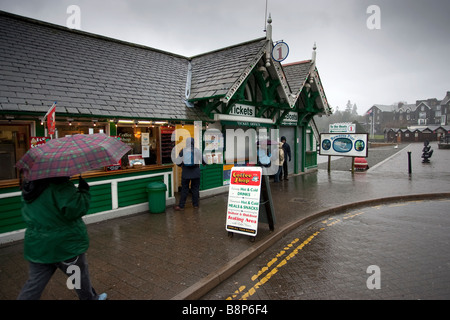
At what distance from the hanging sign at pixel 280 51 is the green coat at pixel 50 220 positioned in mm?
9455

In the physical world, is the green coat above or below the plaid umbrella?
below

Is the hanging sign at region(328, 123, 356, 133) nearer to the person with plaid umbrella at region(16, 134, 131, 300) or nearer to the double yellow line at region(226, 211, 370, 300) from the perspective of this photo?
the double yellow line at region(226, 211, 370, 300)

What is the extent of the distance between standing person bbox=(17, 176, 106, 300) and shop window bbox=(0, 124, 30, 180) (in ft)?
13.4

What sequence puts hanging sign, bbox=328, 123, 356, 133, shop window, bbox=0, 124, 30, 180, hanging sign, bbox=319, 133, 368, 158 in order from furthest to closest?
hanging sign, bbox=328, 123, 356, 133 → hanging sign, bbox=319, 133, 368, 158 → shop window, bbox=0, 124, 30, 180

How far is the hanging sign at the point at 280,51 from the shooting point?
34.0 feet

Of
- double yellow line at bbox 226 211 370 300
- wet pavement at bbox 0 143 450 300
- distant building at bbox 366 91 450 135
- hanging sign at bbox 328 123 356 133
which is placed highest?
distant building at bbox 366 91 450 135

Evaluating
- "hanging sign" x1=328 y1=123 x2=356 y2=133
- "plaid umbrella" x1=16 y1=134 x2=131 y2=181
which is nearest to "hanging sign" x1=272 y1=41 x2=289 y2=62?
"hanging sign" x1=328 y1=123 x2=356 y2=133

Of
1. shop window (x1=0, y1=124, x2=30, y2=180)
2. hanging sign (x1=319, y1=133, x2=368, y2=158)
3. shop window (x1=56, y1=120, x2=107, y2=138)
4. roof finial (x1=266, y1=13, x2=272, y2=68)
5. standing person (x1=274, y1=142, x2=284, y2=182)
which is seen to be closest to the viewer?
shop window (x1=0, y1=124, x2=30, y2=180)

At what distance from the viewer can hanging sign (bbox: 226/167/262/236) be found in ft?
19.0

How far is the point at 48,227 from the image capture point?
2.89 m

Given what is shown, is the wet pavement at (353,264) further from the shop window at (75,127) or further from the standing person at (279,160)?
the standing person at (279,160)

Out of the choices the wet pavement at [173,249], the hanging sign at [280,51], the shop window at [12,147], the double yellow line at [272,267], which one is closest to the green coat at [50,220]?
the wet pavement at [173,249]

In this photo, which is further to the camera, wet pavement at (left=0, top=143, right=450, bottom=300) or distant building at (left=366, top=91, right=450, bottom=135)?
distant building at (left=366, top=91, right=450, bottom=135)

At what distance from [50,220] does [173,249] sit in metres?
2.78
